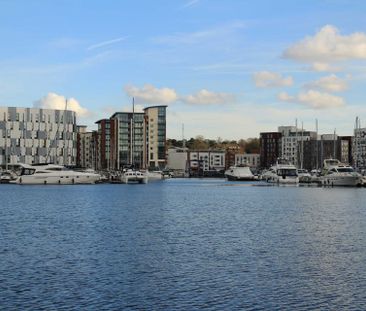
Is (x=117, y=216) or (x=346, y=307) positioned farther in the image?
(x=117, y=216)

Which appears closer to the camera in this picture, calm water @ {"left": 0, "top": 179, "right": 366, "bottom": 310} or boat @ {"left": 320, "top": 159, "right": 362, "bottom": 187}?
calm water @ {"left": 0, "top": 179, "right": 366, "bottom": 310}

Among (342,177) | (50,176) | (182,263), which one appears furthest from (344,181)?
(182,263)

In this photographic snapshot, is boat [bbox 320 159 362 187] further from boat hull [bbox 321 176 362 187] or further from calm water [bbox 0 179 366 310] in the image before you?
calm water [bbox 0 179 366 310]

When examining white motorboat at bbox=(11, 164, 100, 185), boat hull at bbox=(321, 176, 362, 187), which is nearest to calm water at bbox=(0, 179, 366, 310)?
boat hull at bbox=(321, 176, 362, 187)

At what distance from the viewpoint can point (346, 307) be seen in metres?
31.1

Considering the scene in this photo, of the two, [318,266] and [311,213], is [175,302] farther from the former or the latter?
[311,213]

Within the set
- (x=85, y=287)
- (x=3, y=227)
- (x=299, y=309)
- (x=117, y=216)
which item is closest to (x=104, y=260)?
(x=85, y=287)

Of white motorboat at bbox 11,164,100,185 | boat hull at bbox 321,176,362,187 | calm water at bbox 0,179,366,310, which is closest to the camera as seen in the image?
calm water at bbox 0,179,366,310

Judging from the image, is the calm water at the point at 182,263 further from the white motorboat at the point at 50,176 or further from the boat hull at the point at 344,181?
the white motorboat at the point at 50,176

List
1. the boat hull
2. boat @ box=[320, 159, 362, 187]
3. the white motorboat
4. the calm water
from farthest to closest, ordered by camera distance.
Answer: the white motorboat
boat @ box=[320, 159, 362, 187]
the boat hull
the calm water

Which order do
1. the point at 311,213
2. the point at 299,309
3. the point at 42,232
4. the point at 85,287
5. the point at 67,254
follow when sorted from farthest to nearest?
the point at 311,213 → the point at 42,232 → the point at 67,254 → the point at 85,287 → the point at 299,309

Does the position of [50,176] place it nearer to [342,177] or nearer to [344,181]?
[342,177]

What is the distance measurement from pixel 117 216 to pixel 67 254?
33.0 meters

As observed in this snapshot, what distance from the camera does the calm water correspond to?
32.6 meters
